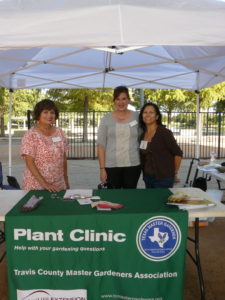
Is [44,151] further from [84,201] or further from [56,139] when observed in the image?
[84,201]

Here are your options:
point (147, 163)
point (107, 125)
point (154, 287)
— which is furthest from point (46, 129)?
point (154, 287)

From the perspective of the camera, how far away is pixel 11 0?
2.54 metres

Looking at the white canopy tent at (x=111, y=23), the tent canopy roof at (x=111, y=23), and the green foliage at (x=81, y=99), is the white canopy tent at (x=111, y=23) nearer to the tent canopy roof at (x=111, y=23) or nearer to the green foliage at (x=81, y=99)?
the tent canopy roof at (x=111, y=23)

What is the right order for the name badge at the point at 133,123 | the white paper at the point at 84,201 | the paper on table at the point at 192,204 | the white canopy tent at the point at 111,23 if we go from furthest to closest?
the name badge at the point at 133,123 → the white paper at the point at 84,201 → the paper on table at the point at 192,204 → the white canopy tent at the point at 111,23

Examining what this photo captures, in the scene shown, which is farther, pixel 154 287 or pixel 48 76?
pixel 48 76

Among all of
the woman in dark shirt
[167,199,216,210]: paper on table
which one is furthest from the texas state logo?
the woman in dark shirt

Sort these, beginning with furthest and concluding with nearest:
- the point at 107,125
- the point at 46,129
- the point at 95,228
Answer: the point at 107,125 → the point at 46,129 → the point at 95,228

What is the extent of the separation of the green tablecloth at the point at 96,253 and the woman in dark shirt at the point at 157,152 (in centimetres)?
95

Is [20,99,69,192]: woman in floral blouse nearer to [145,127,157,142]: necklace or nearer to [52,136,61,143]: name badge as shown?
[52,136,61,143]: name badge

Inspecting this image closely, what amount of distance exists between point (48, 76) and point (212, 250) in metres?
4.34

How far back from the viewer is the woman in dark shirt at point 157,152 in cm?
348

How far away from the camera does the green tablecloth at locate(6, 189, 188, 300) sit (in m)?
2.43

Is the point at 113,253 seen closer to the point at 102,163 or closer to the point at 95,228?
the point at 95,228

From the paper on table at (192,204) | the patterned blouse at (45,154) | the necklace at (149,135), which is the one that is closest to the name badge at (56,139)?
the patterned blouse at (45,154)
